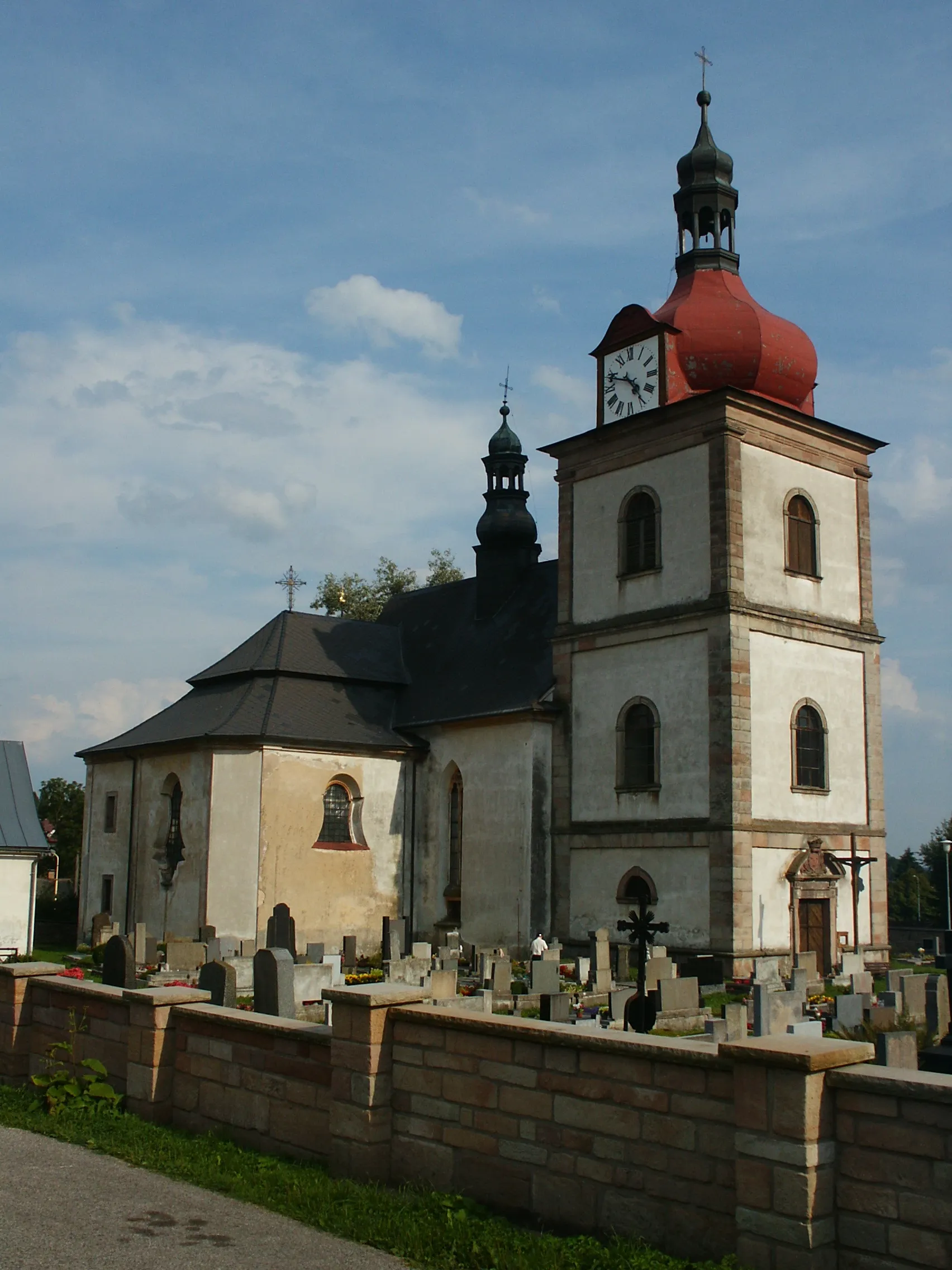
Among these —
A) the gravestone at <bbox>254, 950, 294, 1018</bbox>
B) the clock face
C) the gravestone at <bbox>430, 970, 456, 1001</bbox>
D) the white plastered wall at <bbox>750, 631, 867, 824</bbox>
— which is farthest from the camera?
the clock face

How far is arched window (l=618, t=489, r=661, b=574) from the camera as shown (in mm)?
26266

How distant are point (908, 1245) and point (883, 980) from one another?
58.6 ft

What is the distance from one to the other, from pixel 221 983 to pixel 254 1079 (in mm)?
5454

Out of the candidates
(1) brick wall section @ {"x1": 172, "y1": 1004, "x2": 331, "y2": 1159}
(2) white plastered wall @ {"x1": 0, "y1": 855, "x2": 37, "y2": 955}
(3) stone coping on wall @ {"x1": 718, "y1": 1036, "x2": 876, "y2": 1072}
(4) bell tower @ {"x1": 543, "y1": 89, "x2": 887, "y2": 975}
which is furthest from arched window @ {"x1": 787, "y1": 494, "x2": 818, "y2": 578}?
(3) stone coping on wall @ {"x1": 718, "y1": 1036, "x2": 876, "y2": 1072}

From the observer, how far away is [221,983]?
1492cm

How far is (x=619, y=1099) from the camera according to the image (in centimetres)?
714

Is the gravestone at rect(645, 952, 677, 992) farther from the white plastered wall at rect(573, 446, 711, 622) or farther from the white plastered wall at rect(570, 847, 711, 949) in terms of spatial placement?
the white plastered wall at rect(573, 446, 711, 622)

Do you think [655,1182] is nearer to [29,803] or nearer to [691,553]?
[691,553]

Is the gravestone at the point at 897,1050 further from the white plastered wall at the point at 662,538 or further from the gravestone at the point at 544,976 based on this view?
the white plastered wall at the point at 662,538

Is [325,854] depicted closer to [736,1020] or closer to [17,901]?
[17,901]

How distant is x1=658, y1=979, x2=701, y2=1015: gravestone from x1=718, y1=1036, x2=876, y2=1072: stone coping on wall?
399 inches

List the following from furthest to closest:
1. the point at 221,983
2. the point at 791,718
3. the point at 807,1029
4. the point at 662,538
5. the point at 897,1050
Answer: the point at 662,538
the point at 791,718
the point at 221,983
the point at 807,1029
the point at 897,1050

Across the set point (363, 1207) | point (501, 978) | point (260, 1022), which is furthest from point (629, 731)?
point (363, 1207)

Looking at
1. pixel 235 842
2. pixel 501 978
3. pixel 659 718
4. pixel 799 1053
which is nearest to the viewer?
pixel 799 1053
